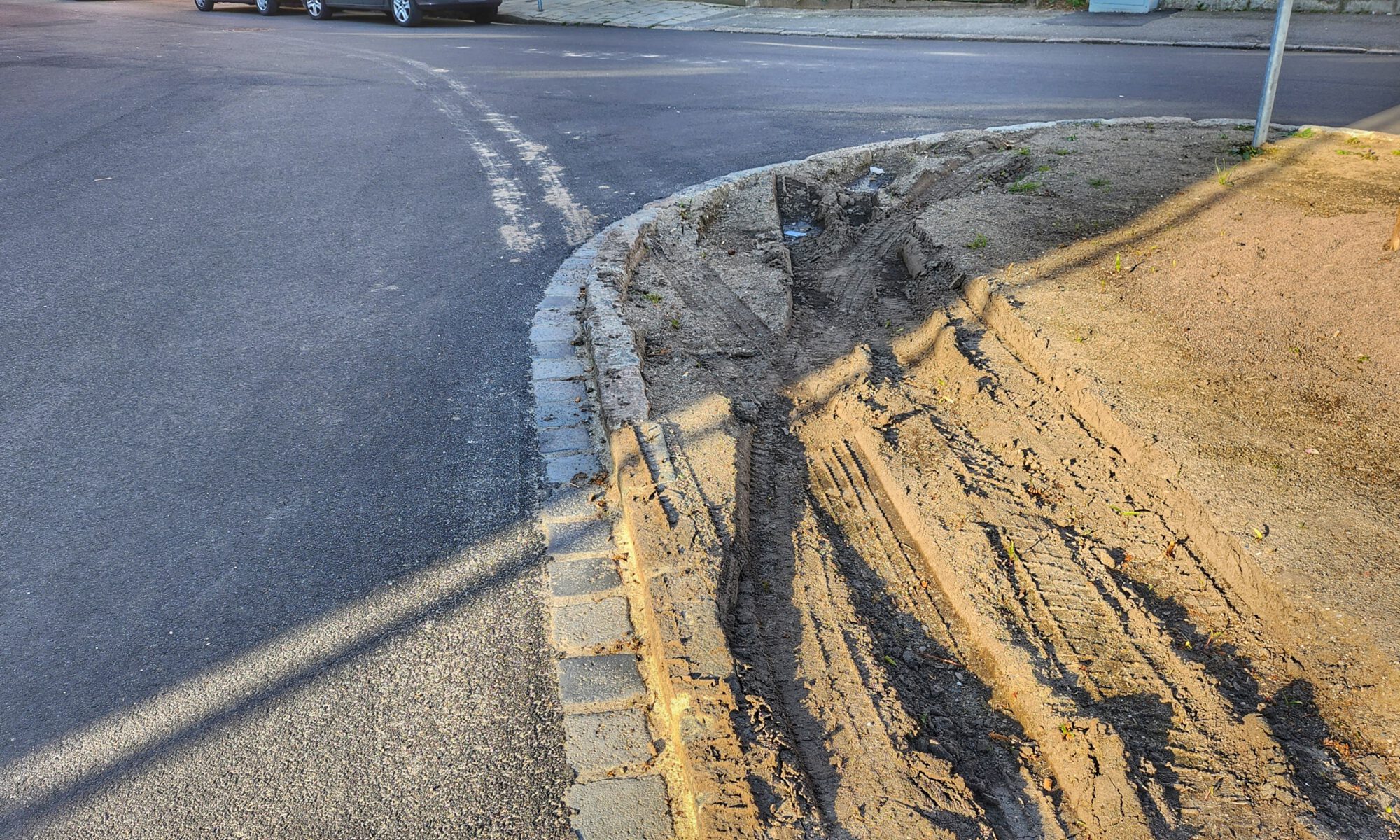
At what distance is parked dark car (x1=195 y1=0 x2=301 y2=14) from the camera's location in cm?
2128

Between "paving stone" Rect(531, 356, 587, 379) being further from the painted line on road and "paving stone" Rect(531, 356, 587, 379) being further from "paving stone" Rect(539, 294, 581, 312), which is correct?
the painted line on road

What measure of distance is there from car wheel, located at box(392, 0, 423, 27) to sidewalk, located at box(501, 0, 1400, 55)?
204cm

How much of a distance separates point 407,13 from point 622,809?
64.5 feet

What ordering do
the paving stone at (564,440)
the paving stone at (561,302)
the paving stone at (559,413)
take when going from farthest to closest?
the paving stone at (561,302), the paving stone at (559,413), the paving stone at (564,440)

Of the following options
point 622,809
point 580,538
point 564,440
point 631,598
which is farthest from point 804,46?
point 622,809

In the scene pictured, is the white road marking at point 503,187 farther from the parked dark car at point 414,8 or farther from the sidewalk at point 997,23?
the sidewalk at point 997,23

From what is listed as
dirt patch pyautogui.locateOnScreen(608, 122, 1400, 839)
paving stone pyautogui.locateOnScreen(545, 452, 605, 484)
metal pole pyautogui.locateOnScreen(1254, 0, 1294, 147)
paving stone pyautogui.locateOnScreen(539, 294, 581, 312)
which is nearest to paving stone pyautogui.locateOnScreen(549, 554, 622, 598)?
dirt patch pyautogui.locateOnScreen(608, 122, 1400, 839)

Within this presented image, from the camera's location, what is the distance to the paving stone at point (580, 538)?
3.42 meters

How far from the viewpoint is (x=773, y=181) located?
24.8 ft

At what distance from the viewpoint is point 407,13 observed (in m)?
19.0

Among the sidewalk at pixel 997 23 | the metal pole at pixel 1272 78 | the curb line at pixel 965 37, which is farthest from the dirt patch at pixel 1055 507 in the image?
the sidewalk at pixel 997 23

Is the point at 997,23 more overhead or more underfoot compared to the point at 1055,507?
more overhead

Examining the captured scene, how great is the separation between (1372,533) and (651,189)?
561 centimetres

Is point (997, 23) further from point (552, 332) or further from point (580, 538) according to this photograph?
point (580, 538)
